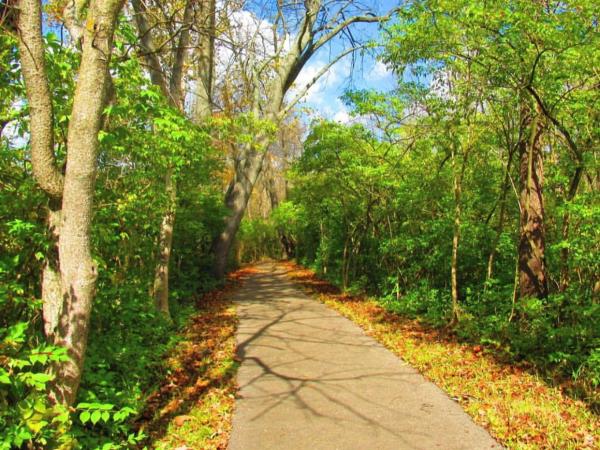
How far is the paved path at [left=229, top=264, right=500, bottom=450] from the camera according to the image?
405 cm

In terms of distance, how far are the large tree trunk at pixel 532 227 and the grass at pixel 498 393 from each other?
1302 mm

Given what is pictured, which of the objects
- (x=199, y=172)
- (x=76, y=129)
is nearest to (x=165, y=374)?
(x=76, y=129)

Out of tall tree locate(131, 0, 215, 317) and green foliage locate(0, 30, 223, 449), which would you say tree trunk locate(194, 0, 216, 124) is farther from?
green foliage locate(0, 30, 223, 449)

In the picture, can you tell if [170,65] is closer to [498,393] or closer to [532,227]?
[532,227]

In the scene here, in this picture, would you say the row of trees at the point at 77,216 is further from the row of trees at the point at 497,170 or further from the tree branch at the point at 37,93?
the row of trees at the point at 497,170

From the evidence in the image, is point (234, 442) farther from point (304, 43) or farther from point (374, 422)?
point (304, 43)

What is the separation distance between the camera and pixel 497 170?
8852 mm

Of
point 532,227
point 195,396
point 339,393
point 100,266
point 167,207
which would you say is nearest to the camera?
point 100,266

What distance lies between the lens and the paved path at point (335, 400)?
13.3ft

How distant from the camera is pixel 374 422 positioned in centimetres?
438

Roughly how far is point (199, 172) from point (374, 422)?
23.7 feet

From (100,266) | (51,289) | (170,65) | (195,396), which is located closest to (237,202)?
(170,65)

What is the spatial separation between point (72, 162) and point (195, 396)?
3170mm

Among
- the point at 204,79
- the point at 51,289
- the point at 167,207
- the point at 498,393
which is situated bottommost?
the point at 498,393
